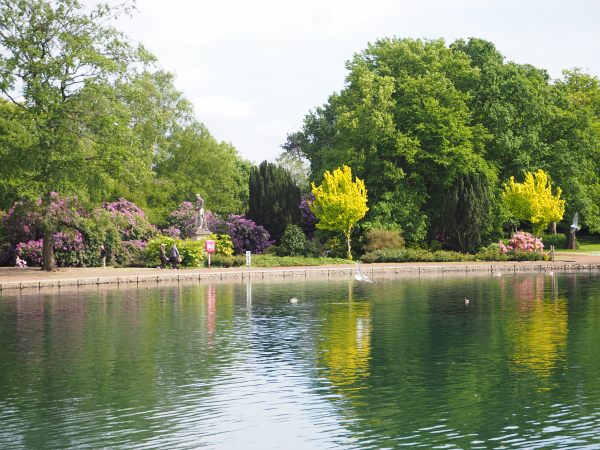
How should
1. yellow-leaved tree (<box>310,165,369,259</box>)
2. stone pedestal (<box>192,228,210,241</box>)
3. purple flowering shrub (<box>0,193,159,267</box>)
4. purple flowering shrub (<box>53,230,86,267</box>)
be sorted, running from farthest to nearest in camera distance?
yellow-leaved tree (<box>310,165,369,259</box>) < stone pedestal (<box>192,228,210,241</box>) < purple flowering shrub (<box>53,230,86,267</box>) < purple flowering shrub (<box>0,193,159,267</box>)

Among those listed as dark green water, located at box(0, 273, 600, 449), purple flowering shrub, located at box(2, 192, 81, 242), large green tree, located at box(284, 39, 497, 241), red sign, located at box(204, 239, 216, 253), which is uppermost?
large green tree, located at box(284, 39, 497, 241)

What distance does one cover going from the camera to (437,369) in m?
19.6

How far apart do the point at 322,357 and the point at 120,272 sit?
26.3 meters

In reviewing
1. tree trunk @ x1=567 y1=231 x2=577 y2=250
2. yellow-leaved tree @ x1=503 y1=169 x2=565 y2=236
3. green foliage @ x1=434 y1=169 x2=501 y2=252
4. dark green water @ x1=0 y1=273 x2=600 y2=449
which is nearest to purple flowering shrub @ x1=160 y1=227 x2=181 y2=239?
green foliage @ x1=434 y1=169 x2=501 y2=252

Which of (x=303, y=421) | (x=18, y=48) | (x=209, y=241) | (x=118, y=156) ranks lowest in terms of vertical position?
(x=303, y=421)

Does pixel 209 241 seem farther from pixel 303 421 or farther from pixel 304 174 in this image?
pixel 304 174

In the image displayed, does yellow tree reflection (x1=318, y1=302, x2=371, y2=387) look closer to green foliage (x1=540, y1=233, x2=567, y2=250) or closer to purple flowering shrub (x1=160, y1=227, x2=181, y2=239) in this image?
purple flowering shrub (x1=160, y1=227, x2=181, y2=239)

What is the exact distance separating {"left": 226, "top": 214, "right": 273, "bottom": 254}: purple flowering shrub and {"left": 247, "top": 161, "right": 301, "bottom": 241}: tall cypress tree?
1.86 meters

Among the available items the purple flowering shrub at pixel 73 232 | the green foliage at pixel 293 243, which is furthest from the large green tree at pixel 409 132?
the purple flowering shrub at pixel 73 232

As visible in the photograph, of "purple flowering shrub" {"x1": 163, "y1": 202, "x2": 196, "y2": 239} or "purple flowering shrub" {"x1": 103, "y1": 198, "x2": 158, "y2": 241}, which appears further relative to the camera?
"purple flowering shrub" {"x1": 163, "y1": 202, "x2": 196, "y2": 239}

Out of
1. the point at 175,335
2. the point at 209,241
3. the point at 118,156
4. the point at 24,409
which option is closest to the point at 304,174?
the point at 209,241

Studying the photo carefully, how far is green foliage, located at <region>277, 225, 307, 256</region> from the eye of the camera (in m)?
56.4

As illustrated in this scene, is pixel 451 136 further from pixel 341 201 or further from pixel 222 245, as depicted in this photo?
pixel 222 245

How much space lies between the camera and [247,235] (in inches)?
2346
